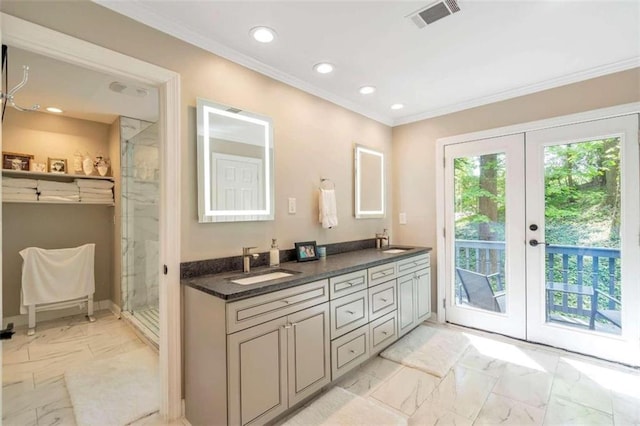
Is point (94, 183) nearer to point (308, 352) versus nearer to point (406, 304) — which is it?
point (308, 352)

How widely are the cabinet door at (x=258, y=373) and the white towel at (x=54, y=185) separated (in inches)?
129

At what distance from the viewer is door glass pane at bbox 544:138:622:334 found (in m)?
2.55

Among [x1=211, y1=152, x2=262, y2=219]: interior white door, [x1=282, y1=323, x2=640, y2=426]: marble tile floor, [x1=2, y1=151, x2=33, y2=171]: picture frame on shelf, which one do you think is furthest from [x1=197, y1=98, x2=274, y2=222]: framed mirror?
[x1=2, y1=151, x2=33, y2=171]: picture frame on shelf

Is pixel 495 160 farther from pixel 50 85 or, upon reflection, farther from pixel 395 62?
pixel 50 85

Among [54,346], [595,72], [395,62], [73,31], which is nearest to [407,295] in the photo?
[395,62]

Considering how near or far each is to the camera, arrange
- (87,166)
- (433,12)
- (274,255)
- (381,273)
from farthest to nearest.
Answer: (87,166) → (381,273) → (274,255) → (433,12)

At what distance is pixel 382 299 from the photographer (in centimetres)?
259

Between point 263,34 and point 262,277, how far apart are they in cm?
161

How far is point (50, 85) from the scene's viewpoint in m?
2.68

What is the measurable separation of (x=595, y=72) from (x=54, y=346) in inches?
210

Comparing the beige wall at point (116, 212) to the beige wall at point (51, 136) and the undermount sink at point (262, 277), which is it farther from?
the undermount sink at point (262, 277)

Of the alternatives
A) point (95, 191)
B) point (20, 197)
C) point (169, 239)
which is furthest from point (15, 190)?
point (169, 239)

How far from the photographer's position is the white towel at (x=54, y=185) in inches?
133

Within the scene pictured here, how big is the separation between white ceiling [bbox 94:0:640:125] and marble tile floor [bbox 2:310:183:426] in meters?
2.46
